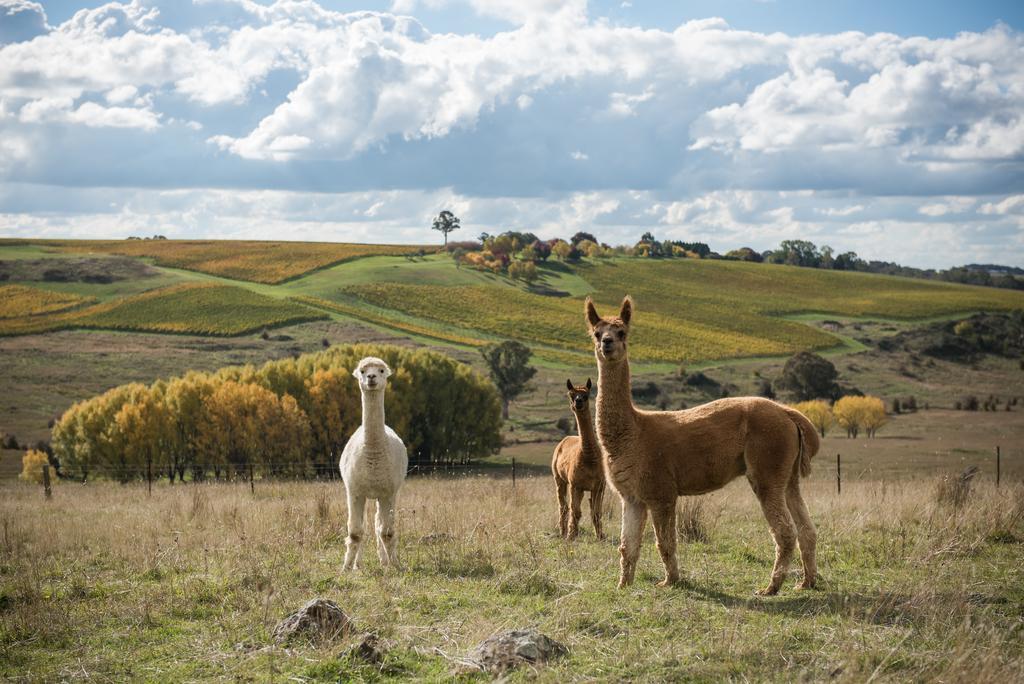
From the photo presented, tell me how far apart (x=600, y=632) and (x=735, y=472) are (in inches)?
103

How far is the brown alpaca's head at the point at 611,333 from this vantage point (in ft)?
30.5

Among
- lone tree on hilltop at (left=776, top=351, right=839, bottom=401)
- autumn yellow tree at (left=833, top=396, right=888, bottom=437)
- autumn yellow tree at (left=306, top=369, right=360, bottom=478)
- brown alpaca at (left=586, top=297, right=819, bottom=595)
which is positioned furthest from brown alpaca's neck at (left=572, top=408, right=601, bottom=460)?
lone tree on hilltop at (left=776, top=351, right=839, bottom=401)

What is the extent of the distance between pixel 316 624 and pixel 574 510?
5.90m

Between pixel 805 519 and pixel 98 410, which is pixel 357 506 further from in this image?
pixel 98 410

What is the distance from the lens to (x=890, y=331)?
90.1m

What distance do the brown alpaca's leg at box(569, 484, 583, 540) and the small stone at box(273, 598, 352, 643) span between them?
5551 millimetres

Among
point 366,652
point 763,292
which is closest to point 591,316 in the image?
point 366,652

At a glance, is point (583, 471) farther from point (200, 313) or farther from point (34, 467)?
point (200, 313)

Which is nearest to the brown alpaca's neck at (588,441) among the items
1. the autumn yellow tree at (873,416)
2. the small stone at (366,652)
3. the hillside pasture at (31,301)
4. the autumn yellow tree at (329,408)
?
the small stone at (366,652)

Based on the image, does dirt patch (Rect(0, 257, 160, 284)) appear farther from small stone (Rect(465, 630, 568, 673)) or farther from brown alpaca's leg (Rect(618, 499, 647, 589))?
small stone (Rect(465, 630, 568, 673))

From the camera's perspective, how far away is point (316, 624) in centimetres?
749

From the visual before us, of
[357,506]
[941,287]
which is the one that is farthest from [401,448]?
[941,287]

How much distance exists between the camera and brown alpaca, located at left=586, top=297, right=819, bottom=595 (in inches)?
363

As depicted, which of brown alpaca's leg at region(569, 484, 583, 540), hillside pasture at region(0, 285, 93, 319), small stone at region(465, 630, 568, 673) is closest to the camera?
small stone at region(465, 630, 568, 673)
